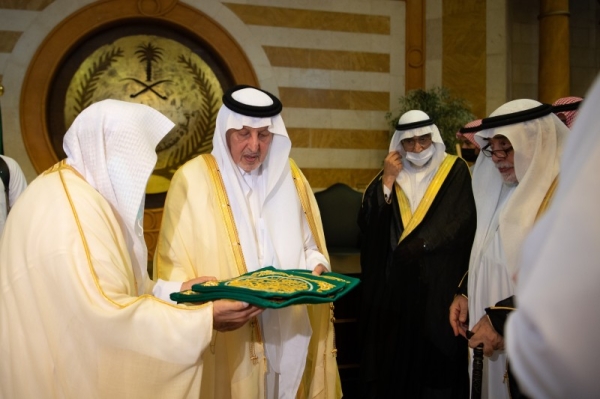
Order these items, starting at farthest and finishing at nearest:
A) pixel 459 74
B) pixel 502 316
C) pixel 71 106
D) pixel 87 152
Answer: pixel 459 74
pixel 71 106
pixel 502 316
pixel 87 152

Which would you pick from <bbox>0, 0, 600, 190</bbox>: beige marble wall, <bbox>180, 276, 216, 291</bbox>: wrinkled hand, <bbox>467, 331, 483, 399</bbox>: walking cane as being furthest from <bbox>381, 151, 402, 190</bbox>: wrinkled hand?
Answer: <bbox>0, 0, 600, 190</bbox>: beige marble wall

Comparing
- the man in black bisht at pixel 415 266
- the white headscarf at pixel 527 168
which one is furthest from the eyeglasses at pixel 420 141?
the white headscarf at pixel 527 168

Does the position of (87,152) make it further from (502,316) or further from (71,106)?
(71,106)

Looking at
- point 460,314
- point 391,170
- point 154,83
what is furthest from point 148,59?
point 460,314

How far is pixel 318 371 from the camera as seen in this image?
3.02m

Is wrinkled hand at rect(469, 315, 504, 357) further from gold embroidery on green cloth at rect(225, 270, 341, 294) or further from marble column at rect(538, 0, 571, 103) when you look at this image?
marble column at rect(538, 0, 571, 103)

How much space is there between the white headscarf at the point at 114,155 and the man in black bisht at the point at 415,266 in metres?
2.24

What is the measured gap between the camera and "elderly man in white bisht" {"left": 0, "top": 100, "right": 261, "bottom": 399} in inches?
79.8

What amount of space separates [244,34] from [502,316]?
5.93 metres

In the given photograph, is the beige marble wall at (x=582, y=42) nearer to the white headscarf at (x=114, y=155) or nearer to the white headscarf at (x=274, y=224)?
the white headscarf at (x=274, y=224)

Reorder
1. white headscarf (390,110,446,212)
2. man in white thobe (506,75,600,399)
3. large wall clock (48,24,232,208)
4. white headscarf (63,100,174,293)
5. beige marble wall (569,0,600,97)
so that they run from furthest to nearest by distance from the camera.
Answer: beige marble wall (569,0,600,97) → large wall clock (48,24,232,208) → white headscarf (390,110,446,212) → white headscarf (63,100,174,293) → man in white thobe (506,75,600,399)

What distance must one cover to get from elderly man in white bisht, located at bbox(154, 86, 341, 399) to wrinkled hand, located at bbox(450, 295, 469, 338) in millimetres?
817

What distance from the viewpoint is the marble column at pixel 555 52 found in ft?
25.6

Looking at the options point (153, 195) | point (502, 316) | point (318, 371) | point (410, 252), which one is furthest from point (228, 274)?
point (153, 195)
